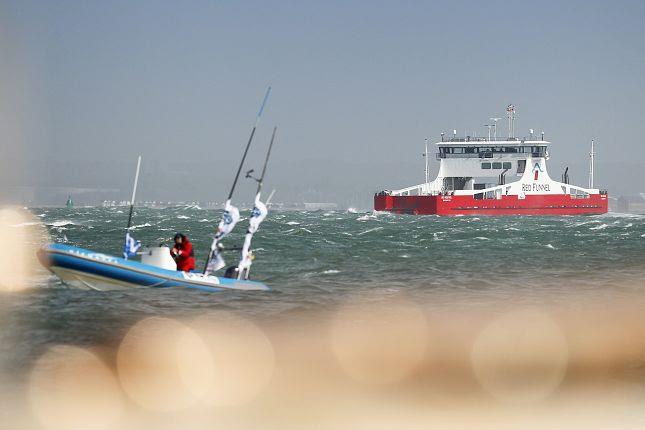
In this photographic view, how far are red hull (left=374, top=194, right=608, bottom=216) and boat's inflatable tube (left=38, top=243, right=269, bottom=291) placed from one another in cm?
7934

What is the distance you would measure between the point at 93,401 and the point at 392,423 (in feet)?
11.9

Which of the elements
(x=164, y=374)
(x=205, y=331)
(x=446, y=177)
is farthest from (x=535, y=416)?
(x=446, y=177)

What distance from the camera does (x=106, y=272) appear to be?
17922 mm

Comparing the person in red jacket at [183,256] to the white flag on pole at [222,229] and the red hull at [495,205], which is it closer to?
the white flag on pole at [222,229]

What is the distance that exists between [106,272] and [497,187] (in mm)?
84752

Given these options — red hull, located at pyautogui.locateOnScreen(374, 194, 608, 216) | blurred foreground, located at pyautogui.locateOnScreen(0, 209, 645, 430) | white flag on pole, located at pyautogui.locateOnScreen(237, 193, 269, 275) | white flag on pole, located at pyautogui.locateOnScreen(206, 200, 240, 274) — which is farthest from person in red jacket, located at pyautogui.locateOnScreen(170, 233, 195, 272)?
red hull, located at pyautogui.locateOnScreen(374, 194, 608, 216)

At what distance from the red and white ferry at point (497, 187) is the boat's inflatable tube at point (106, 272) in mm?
80293

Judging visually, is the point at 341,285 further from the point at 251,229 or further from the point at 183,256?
the point at 183,256

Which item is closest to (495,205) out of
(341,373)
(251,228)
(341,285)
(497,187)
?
(497,187)

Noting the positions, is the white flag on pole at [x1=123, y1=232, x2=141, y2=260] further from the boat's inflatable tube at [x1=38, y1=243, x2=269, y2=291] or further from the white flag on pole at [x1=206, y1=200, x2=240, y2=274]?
the white flag on pole at [x1=206, y1=200, x2=240, y2=274]

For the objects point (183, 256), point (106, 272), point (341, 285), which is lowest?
point (341, 285)

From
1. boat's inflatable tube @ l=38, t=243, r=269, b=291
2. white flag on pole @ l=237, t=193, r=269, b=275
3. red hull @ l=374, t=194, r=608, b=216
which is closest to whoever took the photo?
boat's inflatable tube @ l=38, t=243, r=269, b=291

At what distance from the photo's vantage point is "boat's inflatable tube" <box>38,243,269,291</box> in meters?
17.9

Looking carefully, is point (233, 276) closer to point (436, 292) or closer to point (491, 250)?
point (436, 292)
